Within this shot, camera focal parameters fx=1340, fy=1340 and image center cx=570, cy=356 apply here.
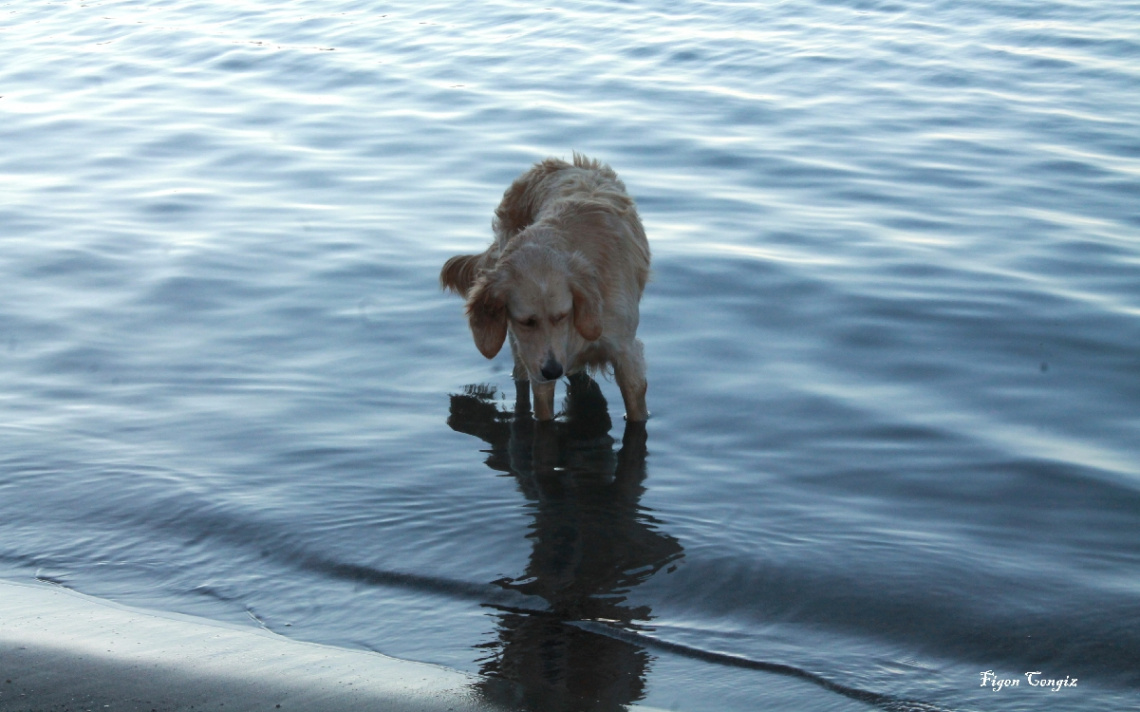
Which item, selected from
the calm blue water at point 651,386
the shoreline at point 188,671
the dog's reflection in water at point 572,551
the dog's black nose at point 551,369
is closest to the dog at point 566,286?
the dog's black nose at point 551,369

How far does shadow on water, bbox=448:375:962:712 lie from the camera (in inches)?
173

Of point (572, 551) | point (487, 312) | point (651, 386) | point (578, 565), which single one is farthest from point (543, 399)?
point (578, 565)

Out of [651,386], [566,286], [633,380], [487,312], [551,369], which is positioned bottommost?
[651,386]

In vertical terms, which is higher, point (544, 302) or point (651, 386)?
point (544, 302)

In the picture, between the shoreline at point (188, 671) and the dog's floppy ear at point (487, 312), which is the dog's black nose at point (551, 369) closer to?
the dog's floppy ear at point (487, 312)

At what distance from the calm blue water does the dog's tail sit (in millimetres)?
600

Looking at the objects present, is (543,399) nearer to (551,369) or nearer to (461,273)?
(551,369)

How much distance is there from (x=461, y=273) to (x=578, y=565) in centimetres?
251

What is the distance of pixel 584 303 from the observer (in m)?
6.55

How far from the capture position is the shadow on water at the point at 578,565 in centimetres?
439

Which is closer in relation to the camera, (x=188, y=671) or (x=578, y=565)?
(x=188, y=671)

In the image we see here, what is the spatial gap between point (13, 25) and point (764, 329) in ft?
57.1

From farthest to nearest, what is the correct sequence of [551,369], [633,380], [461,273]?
[461,273] → [633,380] → [551,369]

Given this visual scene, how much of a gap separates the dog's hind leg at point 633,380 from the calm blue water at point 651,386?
146 millimetres
